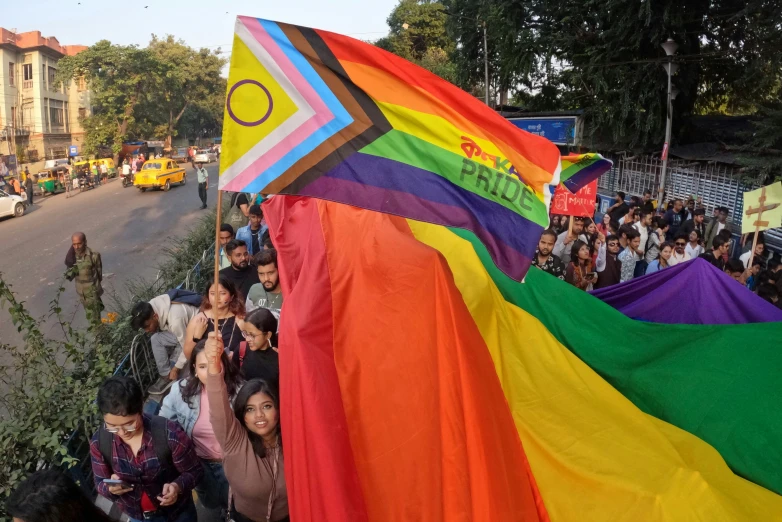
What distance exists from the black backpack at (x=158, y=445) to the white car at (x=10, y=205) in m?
21.1

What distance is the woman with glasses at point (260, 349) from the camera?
148 inches

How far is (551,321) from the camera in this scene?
4398mm

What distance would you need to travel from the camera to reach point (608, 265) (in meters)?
7.11

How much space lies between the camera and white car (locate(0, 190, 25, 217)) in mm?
20234

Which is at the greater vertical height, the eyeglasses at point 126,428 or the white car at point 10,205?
the eyeglasses at point 126,428

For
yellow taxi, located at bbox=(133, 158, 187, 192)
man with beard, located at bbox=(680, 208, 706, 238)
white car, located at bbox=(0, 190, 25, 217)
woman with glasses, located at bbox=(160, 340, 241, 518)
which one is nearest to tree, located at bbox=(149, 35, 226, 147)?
yellow taxi, located at bbox=(133, 158, 187, 192)

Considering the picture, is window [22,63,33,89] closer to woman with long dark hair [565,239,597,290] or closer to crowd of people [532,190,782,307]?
crowd of people [532,190,782,307]

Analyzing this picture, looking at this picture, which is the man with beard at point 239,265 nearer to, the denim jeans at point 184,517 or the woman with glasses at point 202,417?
the woman with glasses at point 202,417

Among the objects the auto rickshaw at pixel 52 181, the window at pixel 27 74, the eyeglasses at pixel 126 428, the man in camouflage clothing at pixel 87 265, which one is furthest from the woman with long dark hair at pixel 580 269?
the window at pixel 27 74

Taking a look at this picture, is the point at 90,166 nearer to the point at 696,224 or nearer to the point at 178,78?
the point at 178,78

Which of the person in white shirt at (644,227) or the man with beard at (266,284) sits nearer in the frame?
the man with beard at (266,284)

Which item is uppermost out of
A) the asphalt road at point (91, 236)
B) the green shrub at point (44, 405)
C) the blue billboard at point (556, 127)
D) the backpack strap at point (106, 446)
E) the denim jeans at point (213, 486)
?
the blue billboard at point (556, 127)

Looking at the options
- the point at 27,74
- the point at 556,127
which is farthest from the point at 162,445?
the point at 27,74

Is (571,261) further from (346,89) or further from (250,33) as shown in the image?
(250,33)
